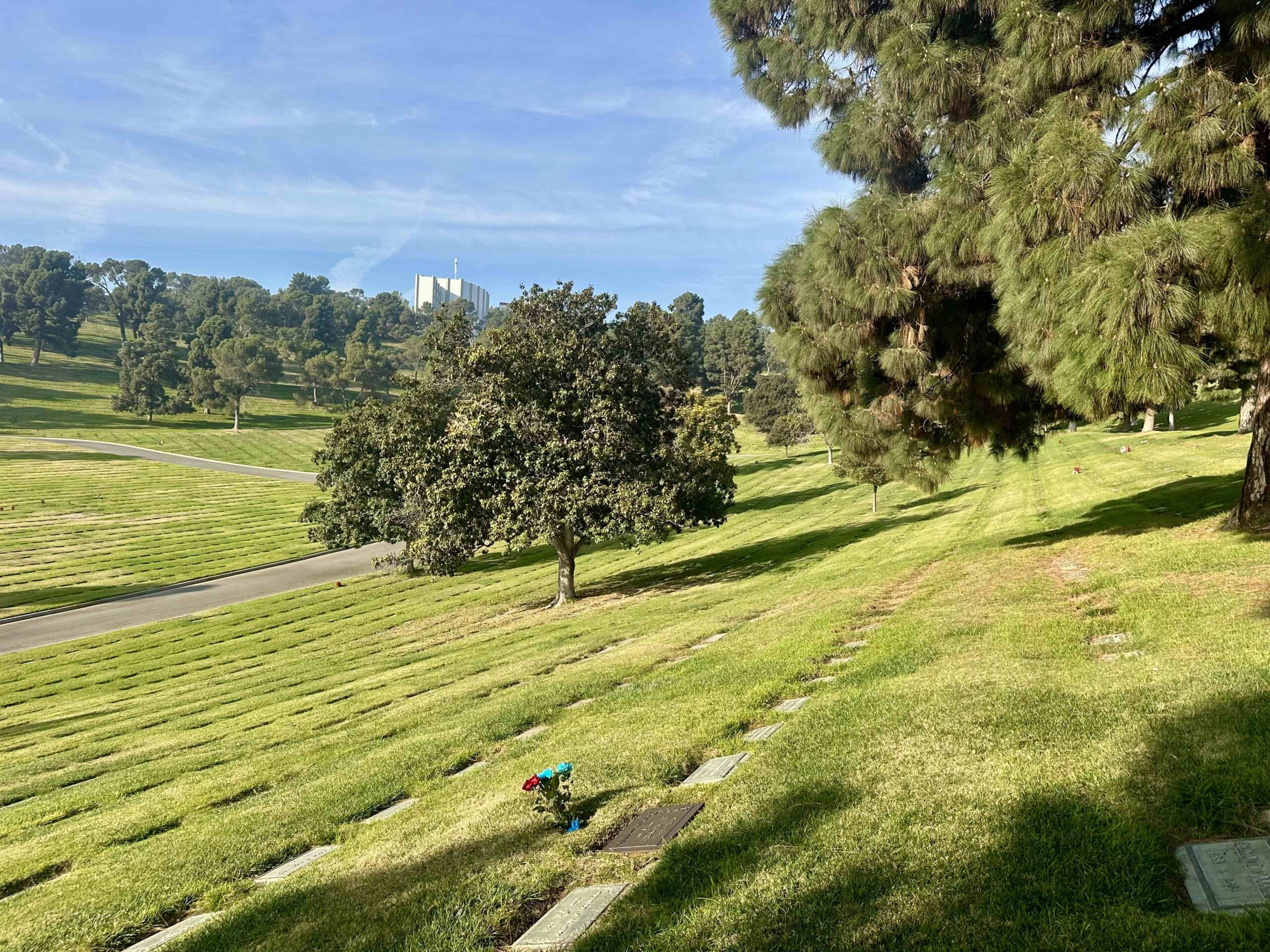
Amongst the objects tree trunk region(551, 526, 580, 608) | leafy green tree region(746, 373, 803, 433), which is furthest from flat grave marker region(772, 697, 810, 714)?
leafy green tree region(746, 373, 803, 433)

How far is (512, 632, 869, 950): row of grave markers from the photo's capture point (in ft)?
12.6

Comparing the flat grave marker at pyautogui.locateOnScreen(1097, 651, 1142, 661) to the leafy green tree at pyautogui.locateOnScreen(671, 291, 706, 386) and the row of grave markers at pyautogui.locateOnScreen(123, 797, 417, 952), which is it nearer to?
the row of grave markers at pyautogui.locateOnScreen(123, 797, 417, 952)

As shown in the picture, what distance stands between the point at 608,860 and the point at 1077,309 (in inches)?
290

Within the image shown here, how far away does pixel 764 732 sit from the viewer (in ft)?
21.6

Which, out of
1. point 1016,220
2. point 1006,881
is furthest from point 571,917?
point 1016,220

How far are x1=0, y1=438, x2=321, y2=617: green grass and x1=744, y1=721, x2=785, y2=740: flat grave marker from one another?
37603mm

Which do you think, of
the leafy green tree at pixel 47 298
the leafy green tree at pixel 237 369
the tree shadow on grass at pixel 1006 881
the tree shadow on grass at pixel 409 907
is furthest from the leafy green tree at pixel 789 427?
the leafy green tree at pixel 47 298

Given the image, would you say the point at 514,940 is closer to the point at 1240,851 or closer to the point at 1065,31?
the point at 1240,851

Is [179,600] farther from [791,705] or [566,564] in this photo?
[791,705]

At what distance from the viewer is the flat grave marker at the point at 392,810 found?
20.8ft

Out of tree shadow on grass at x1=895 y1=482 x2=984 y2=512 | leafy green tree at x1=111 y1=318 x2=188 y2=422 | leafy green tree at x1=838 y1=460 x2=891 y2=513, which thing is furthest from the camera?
leafy green tree at x1=111 y1=318 x2=188 y2=422

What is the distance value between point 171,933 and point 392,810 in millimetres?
1976

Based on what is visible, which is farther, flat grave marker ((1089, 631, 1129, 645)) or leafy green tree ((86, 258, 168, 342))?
leafy green tree ((86, 258, 168, 342))

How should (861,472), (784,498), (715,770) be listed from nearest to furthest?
(715,770)
(861,472)
(784,498)
